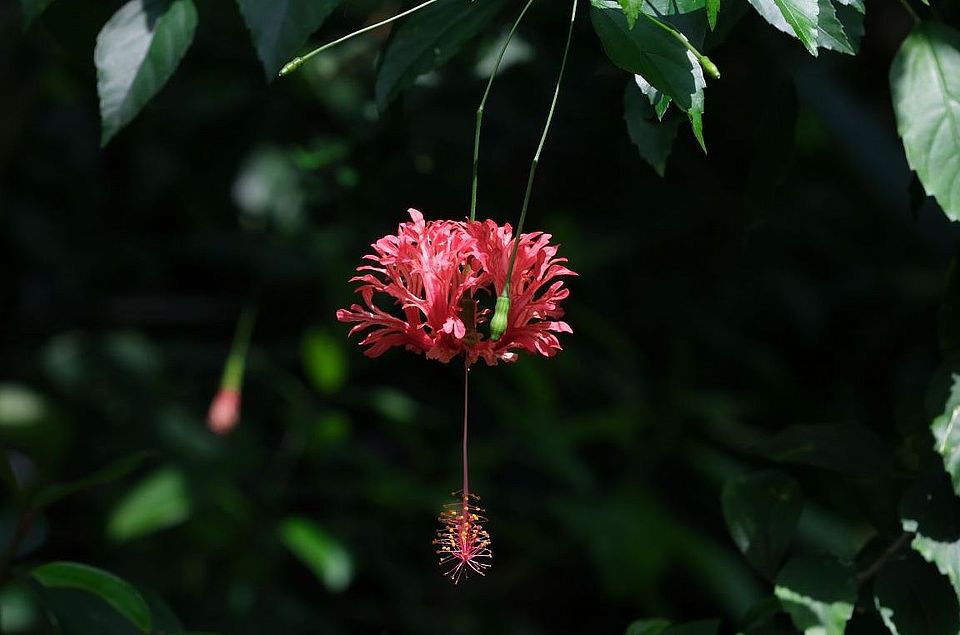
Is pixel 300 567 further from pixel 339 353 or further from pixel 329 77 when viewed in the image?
pixel 329 77

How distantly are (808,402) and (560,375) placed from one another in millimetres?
548

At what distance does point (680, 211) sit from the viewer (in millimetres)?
2451

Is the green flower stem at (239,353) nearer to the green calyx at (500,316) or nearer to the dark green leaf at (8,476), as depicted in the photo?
the dark green leaf at (8,476)

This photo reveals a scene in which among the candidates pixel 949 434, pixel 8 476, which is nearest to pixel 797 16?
pixel 949 434

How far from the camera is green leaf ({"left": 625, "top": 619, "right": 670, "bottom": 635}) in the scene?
41.4 inches

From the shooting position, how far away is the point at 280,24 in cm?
95

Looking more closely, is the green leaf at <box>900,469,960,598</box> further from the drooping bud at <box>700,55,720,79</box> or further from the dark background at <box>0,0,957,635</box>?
the dark background at <box>0,0,957,635</box>

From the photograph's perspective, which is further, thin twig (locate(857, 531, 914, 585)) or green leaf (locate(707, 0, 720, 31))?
thin twig (locate(857, 531, 914, 585))

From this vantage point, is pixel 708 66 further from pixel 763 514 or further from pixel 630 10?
pixel 763 514

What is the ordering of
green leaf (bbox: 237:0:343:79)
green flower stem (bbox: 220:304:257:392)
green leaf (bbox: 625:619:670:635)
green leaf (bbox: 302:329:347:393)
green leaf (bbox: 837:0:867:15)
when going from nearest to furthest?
green leaf (bbox: 837:0:867:15) < green leaf (bbox: 237:0:343:79) < green leaf (bbox: 625:619:670:635) < green flower stem (bbox: 220:304:257:392) < green leaf (bbox: 302:329:347:393)

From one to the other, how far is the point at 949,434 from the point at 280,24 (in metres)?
0.63

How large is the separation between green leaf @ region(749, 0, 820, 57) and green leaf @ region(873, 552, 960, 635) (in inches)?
19.1

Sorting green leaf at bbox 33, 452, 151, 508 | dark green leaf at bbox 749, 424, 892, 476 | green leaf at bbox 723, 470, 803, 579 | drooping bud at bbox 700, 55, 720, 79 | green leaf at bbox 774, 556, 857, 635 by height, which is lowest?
green leaf at bbox 33, 452, 151, 508

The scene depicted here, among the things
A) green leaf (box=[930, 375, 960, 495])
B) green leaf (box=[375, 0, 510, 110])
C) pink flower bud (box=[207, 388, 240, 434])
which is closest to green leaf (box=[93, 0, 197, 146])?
green leaf (box=[375, 0, 510, 110])
